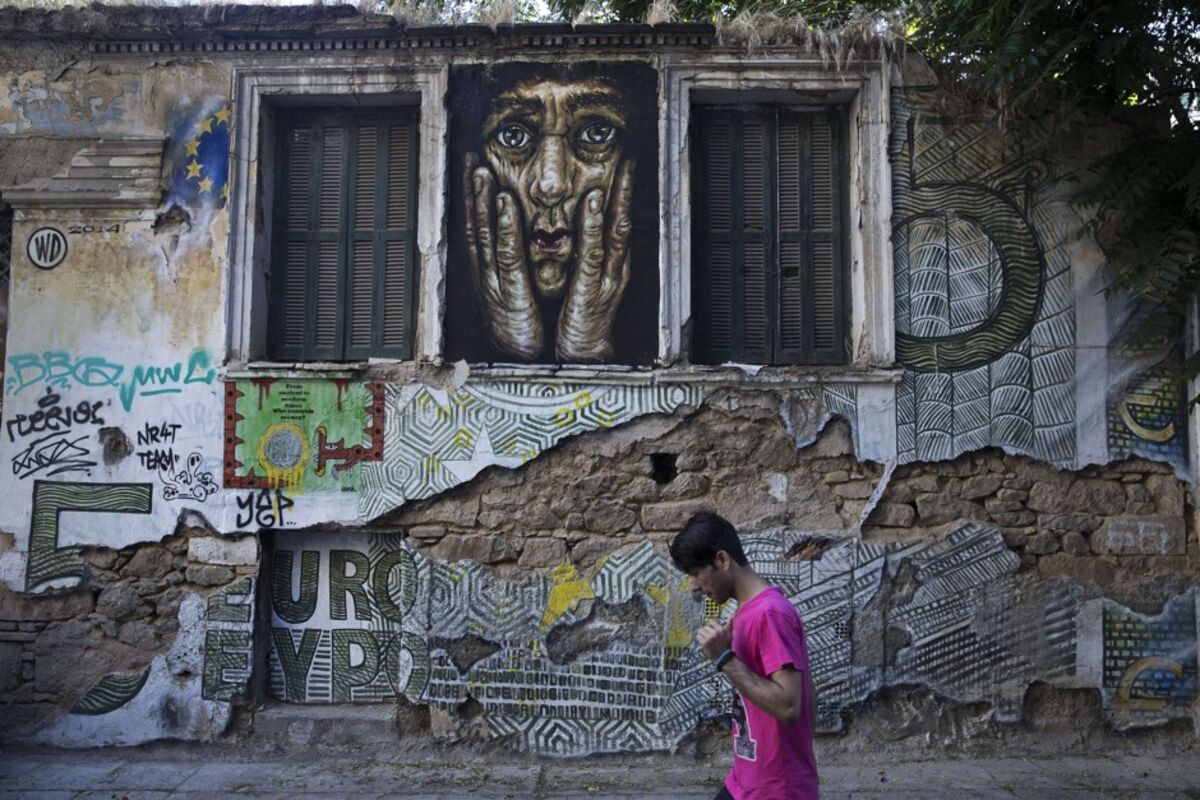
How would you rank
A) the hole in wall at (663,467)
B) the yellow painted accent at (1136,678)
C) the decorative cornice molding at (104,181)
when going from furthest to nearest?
the decorative cornice molding at (104,181)
the hole in wall at (663,467)
the yellow painted accent at (1136,678)

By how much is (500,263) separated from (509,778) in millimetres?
3147

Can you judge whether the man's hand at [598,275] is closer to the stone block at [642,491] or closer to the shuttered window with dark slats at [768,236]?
the shuttered window with dark slats at [768,236]

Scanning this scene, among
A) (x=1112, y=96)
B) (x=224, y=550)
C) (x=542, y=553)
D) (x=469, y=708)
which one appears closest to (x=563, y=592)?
(x=542, y=553)

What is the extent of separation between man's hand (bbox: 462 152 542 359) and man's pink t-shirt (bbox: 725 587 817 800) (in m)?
3.82

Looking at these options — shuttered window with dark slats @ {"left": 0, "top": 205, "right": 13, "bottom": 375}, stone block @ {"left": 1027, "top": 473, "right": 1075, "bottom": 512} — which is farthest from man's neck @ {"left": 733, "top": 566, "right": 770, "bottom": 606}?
shuttered window with dark slats @ {"left": 0, "top": 205, "right": 13, "bottom": 375}

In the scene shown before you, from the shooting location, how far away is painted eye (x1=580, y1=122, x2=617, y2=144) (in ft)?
22.3

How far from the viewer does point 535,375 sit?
21.5ft

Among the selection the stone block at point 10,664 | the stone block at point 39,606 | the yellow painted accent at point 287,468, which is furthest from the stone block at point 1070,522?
the stone block at point 10,664

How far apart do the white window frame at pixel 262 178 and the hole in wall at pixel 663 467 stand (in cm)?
156

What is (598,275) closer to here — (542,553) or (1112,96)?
(542,553)

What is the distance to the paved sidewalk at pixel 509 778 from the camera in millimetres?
5781

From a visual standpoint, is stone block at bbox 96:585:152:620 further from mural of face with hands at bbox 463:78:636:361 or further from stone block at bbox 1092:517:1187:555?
stone block at bbox 1092:517:1187:555

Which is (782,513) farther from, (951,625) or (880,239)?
(880,239)

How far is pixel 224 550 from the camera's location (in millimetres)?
6520
